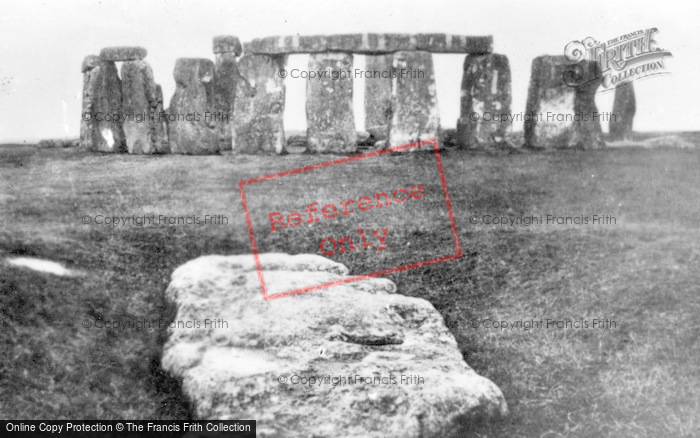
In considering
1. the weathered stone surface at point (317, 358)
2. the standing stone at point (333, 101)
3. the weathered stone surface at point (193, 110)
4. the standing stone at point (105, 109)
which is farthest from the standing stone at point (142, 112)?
the weathered stone surface at point (317, 358)

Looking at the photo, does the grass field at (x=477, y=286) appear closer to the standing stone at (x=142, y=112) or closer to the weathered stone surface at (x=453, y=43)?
the standing stone at (x=142, y=112)

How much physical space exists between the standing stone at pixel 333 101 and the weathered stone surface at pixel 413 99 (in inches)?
40.6

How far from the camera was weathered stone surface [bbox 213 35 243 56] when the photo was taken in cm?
1834

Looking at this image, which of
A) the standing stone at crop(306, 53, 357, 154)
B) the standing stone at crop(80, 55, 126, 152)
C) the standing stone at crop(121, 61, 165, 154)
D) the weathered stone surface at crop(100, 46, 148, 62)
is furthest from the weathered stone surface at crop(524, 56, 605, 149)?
the standing stone at crop(80, 55, 126, 152)

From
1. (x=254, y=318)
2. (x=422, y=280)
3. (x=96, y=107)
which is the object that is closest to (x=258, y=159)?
(x=96, y=107)

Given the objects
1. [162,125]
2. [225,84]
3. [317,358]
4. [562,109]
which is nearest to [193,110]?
[162,125]

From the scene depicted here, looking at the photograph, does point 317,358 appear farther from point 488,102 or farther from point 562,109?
point 562,109

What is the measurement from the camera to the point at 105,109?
714 inches

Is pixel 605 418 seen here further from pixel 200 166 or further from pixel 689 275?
pixel 200 166

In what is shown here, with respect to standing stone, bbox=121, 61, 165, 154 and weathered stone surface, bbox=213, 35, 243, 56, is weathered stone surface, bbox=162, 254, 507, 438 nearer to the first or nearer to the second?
standing stone, bbox=121, 61, 165, 154

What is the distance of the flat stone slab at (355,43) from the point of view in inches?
664

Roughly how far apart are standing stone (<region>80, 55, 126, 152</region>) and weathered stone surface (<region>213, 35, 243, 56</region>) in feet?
8.01
